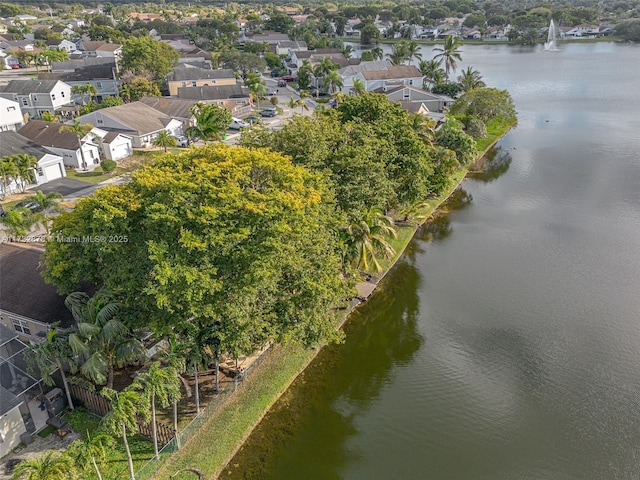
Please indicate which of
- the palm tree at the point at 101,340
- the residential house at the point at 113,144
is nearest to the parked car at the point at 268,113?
the residential house at the point at 113,144

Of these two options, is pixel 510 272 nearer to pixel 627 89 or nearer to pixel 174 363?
pixel 174 363

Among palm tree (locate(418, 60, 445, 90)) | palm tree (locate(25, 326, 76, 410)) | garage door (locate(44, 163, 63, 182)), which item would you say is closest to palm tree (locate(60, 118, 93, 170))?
garage door (locate(44, 163, 63, 182))

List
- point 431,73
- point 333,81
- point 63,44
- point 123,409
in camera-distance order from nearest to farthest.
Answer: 1. point 123,409
2. point 333,81
3. point 431,73
4. point 63,44

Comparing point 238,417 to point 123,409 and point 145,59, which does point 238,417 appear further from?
point 145,59

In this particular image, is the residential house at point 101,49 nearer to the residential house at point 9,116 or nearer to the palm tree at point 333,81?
the palm tree at point 333,81

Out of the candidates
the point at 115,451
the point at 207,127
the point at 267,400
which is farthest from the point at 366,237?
the point at 207,127

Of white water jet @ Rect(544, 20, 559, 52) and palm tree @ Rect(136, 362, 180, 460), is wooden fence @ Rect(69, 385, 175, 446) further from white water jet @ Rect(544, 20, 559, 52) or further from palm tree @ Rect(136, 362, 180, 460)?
white water jet @ Rect(544, 20, 559, 52)
